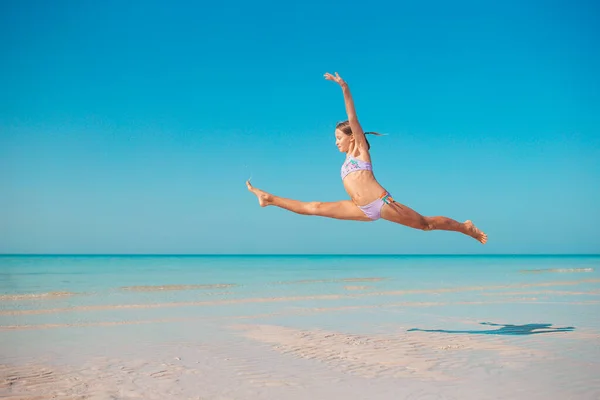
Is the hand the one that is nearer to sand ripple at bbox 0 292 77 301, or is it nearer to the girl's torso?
the girl's torso

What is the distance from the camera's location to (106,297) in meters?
16.6

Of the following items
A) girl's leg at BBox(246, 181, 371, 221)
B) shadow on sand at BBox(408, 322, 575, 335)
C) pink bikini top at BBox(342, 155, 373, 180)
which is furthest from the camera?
shadow on sand at BBox(408, 322, 575, 335)

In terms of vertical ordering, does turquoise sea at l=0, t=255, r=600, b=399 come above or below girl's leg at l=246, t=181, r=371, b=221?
below

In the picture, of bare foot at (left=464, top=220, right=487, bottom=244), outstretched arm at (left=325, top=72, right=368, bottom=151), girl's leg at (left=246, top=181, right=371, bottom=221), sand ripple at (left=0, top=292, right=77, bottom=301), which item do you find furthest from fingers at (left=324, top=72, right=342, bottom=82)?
sand ripple at (left=0, top=292, right=77, bottom=301)

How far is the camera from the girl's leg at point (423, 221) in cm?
759

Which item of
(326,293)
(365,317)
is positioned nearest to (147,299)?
(326,293)

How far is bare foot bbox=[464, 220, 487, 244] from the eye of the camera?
8.31m

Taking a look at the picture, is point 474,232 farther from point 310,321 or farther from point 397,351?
point 310,321

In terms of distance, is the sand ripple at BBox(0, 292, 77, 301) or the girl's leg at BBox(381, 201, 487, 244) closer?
the girl's leg at BBox(381, 201, 487, 244)

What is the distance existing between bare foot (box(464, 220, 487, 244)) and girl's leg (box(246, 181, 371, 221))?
160 cm

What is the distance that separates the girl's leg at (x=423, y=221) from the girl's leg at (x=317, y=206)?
1.33 feet

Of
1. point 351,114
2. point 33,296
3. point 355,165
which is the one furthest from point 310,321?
point 33,296

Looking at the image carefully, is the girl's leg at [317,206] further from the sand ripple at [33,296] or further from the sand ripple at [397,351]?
the sand ripple at [33,296]

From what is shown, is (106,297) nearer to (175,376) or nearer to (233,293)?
(233,293)
